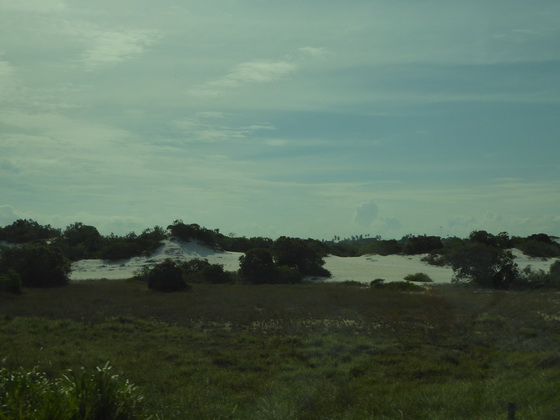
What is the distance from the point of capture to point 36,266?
3347 centimetres

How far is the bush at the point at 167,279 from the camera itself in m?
31.0

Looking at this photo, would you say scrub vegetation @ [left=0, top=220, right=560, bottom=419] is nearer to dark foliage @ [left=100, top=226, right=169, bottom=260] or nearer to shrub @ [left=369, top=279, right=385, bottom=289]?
shrub @ [left=369, top=279, right=385, bottom=289]

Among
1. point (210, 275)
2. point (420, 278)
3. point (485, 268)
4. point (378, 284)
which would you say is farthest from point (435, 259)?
point (210, 275)

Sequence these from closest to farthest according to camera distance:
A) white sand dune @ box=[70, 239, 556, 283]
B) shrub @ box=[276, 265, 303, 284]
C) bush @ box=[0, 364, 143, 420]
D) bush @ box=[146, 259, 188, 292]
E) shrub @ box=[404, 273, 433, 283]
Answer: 1. bush @ box=[0, 364, 143, 420]
2. bush @ box=[146, 259, 188, 292]
3. shrub @ box=[404, 273, 433, 283]
4. shrub @ box=[276, 265, 303, 284]
5. white sand dune @ box=[70, 239, 556, 283]

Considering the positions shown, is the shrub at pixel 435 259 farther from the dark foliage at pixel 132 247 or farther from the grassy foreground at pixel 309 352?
the dark foliage at pixel 132 247

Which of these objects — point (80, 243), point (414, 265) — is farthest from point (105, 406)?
point (80, 243)

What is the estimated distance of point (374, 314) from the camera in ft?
64.6

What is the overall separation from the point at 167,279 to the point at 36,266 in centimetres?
884

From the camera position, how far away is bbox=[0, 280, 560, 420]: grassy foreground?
25.6 ft

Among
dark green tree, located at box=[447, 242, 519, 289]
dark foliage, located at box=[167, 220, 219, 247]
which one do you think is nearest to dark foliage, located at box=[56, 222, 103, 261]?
dark foliage, located at box=[167, 220, 219, 247]

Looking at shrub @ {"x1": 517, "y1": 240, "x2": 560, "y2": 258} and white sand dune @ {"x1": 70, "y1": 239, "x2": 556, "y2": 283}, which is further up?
shrub @ {"x1": 517, "y1": 240, "x2": 560, "y2": 258}

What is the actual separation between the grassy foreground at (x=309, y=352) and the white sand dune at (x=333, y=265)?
15.8 metres

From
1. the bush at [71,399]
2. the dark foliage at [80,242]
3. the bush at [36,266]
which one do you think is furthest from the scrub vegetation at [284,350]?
the dark foliage at [80,242]

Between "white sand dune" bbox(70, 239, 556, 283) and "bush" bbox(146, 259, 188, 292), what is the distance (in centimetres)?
919
